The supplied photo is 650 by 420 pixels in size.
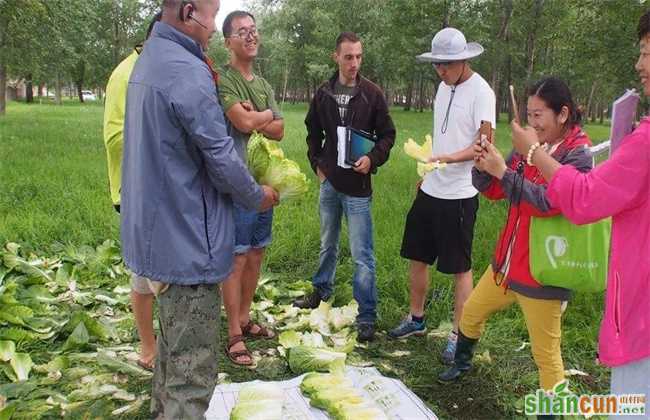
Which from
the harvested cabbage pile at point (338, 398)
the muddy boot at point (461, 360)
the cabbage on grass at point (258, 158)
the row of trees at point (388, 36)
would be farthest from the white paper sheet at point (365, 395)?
the row of trees at point (388, 36)

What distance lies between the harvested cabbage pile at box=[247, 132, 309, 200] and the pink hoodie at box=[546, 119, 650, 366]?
1520mm

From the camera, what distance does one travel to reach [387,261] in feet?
18.2

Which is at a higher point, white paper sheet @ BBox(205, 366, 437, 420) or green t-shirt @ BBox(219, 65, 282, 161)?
green t-shirt @ BBox(219, 65, 282, 161)

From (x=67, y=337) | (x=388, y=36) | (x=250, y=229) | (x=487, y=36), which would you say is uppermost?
(x=388, y=36)

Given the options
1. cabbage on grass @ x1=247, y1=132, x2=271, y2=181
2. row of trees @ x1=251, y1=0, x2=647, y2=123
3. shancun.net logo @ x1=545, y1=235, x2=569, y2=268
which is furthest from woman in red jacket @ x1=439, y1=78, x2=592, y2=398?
row of trees @ x1=251, y1=0, x2=647, y2=123

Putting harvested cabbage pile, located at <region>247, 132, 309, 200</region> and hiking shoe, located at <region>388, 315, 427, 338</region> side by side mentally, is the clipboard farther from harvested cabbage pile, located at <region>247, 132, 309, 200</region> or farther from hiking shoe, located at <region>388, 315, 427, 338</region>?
hiking shoe, located at <region>388, 315, 427, 338</region>

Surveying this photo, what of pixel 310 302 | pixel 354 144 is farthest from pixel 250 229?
pixel 310 302

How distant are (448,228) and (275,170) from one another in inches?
54.9

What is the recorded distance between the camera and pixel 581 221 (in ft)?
6.95

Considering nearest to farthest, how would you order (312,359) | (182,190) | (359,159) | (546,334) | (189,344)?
(182,190), (189,344), (546,334), (312,359), (359,159)

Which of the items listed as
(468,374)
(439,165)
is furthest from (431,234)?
(468,374)

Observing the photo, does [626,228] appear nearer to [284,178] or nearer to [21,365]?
[284,178]

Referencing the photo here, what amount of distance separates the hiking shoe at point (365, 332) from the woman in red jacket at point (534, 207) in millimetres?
1178

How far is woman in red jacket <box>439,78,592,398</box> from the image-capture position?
2.76 metres
